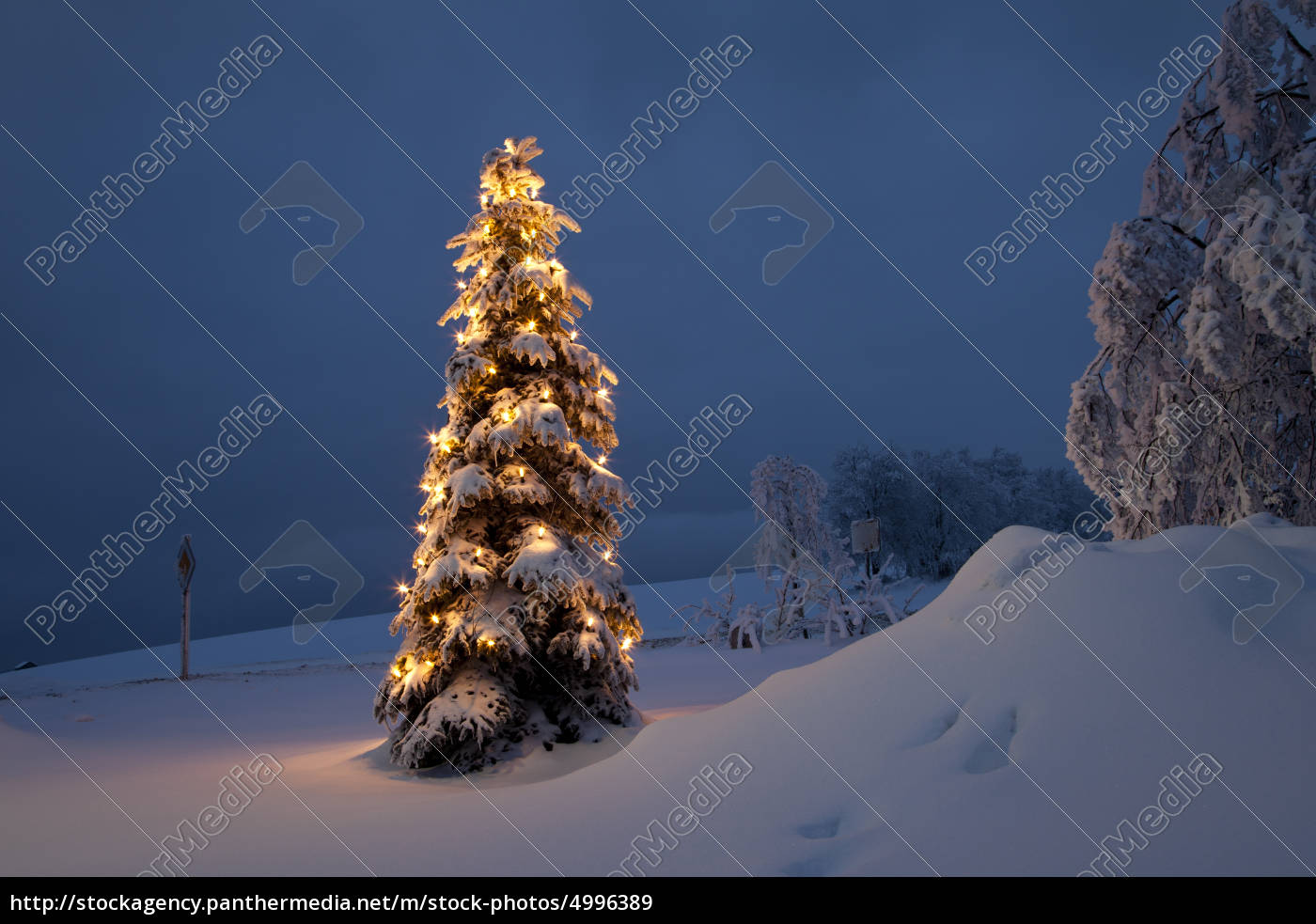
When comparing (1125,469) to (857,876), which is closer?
(857,876)

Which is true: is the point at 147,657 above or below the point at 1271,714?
above

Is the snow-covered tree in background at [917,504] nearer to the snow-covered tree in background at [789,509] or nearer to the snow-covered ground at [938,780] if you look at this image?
the snow-covered tree in background at [789,509]

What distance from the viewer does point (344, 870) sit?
3.86 metres

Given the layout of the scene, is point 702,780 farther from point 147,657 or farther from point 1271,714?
point 147,657

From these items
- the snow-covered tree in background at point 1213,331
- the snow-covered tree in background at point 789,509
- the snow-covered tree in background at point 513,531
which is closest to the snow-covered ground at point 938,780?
the snow-covered tree in background at point 513,531

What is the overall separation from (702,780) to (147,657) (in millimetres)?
24520

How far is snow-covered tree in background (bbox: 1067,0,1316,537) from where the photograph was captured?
6.52 meters

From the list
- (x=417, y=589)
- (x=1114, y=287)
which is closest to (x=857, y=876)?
(x=417, y=589)

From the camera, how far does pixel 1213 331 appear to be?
248 inches
